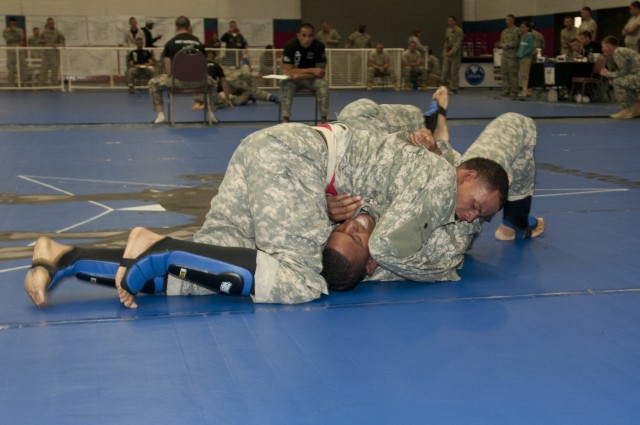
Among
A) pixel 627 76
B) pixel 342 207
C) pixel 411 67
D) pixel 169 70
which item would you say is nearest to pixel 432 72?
pixel 411 67

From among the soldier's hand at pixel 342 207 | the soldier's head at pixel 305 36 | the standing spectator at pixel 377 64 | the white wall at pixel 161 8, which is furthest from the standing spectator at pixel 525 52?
the soldier's hand at pixel 342 207

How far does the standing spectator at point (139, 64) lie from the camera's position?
19703 mm

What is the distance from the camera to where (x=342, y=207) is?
3814 mm

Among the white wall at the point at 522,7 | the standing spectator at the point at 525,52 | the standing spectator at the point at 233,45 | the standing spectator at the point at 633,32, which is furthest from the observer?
the white wall at the point at 522,7

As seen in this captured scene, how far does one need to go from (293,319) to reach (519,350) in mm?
914

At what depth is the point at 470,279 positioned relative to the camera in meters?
4.03

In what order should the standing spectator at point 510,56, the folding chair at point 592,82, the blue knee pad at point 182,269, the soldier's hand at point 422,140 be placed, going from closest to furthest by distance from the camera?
1. the blue knee pad at point 182,269
2. the soldier's hand at point 422,140
3. the folding chair at point 592,82
4. the standing spectator at point 510,56

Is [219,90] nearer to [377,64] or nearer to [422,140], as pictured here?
[377,64]

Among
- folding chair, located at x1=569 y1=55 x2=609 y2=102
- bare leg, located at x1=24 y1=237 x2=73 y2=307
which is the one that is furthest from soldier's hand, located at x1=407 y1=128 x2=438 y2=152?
folding chair, located at x1=569 y1=55 x2=609 y2=102

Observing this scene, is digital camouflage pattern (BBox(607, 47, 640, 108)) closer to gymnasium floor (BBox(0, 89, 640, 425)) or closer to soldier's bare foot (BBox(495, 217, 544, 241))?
gymnasium floor (BBox(0, 89, 640, 425))

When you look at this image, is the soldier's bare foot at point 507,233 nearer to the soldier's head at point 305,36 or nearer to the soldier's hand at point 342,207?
the soldier's hand at point 342,207

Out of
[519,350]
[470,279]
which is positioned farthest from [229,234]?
[519,350]

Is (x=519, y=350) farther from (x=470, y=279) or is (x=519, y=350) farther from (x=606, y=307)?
(x=470, y=279)

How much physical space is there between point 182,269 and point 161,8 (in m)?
23.6
